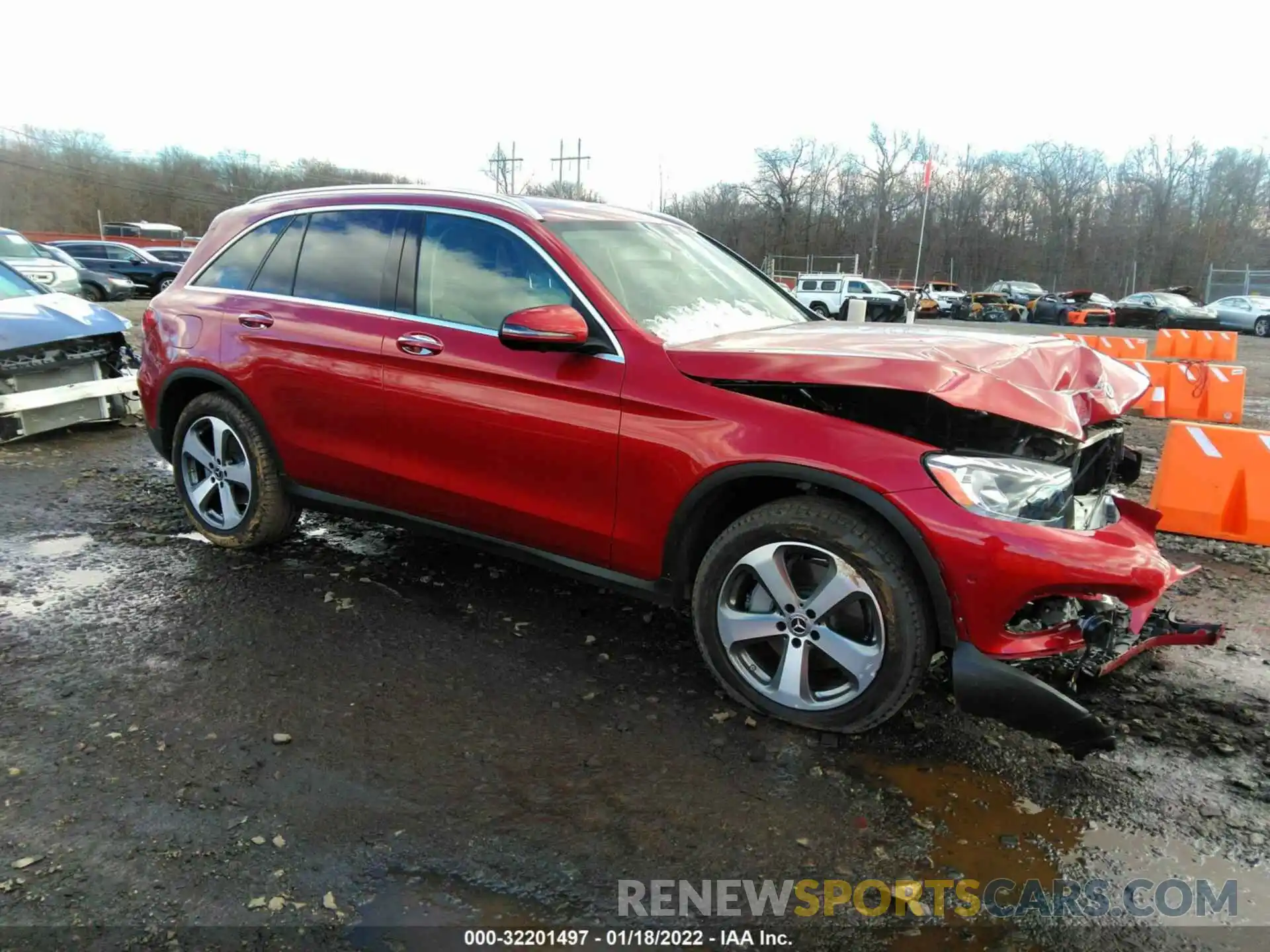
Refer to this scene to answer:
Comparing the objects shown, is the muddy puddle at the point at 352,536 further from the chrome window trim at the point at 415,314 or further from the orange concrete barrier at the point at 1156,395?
the orange concrete barrier at the point at 1156,395

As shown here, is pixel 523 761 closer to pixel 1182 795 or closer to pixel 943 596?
pixel 943 596

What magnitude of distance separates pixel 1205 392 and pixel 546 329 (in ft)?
30.8

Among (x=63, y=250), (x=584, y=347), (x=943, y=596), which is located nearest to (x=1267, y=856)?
(x=943, y=596)

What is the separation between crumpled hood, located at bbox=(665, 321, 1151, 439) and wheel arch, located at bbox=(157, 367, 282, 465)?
2339mm

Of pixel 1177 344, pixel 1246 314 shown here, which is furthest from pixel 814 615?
pixel 1246 314

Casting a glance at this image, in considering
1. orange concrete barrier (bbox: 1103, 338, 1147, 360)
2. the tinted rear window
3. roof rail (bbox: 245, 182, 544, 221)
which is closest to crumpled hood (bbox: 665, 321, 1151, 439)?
roof rail (bbox: 245, 182, 544, 221)

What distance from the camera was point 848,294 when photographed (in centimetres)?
3256

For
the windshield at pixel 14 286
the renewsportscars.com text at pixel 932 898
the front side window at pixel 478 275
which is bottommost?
the renewsportscars.com text at pixel 932 898

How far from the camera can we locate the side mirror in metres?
3.00

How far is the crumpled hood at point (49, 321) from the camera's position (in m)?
6.38

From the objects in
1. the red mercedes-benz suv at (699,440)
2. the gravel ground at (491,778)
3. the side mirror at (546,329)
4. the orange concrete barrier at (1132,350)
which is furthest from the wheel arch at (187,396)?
the orange concrete barrier at (1132,350)

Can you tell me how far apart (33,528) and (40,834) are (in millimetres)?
3168

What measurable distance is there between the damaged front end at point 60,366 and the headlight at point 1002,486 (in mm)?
6561

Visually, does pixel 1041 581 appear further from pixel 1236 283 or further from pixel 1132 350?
pixel 1236 283
